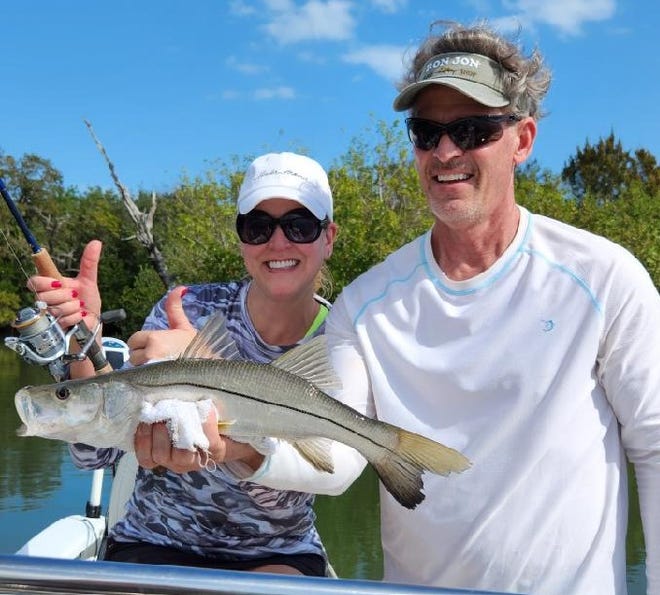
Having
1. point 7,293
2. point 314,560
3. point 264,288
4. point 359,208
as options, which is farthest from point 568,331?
point 7,293

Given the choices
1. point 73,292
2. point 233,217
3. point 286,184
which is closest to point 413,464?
point 286,184

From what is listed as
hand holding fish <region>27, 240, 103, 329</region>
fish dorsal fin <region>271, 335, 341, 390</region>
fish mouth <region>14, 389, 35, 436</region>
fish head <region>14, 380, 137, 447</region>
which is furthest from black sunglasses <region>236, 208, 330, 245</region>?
fish mouth <region>14, 389, 35, 436</region>

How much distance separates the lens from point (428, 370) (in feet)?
8.86

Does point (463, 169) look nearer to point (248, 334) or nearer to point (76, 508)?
point (248, 334)

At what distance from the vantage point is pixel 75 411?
2.34 meters

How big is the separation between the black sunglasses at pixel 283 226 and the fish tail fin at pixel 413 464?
1140 mm

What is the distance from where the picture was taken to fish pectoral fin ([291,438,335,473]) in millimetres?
2539

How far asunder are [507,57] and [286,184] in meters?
1.00

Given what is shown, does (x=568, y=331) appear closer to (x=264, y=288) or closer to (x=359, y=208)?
(x=264, y=288)

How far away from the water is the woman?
4655 millimetres

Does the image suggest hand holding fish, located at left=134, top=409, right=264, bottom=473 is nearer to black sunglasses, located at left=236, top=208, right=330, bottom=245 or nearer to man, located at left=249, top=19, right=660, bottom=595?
man, located at left=249, top=19, right=660, bottom=595

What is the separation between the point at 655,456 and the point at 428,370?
0.76m

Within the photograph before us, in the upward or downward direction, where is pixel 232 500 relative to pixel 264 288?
downward

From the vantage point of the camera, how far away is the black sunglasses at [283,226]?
3275 mm
